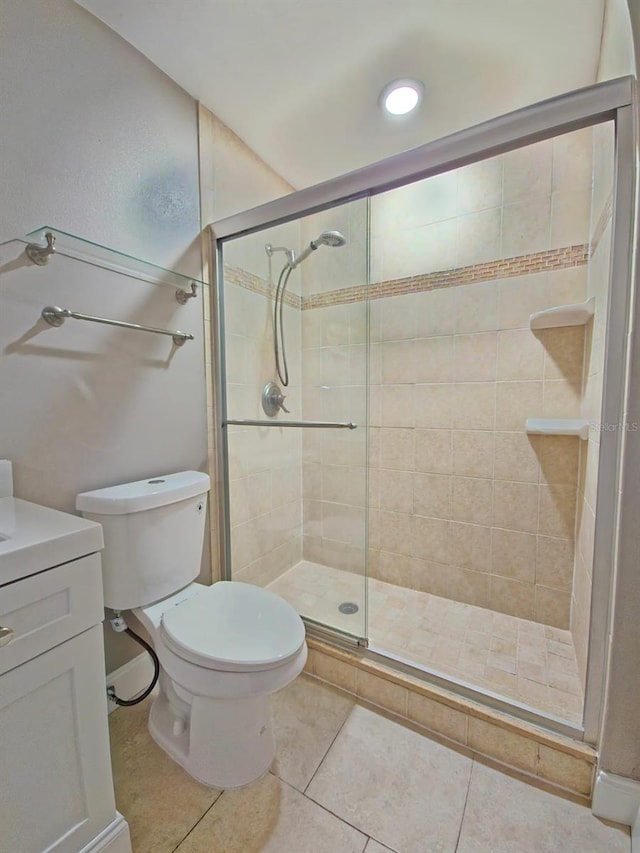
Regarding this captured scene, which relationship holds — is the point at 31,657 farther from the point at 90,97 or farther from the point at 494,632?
the point at 494,632

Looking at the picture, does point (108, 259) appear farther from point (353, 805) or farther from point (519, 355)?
point (353, 805)

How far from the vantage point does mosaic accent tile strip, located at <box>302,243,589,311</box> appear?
5.16ft

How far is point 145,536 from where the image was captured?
1.17m

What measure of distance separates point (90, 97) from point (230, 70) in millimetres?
534

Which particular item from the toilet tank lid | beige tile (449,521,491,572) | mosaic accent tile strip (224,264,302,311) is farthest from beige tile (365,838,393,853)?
mosaic accent tile strip (224,264,302,311)

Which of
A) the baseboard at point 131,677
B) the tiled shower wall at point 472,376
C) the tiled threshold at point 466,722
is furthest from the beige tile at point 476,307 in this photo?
the baseboard at point 131,677

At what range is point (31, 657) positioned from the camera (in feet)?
2.26

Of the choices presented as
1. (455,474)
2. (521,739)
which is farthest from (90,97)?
(521,739)

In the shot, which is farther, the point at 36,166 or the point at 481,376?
the point at 481,376

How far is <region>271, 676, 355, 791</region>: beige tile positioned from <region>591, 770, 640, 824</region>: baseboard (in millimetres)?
734

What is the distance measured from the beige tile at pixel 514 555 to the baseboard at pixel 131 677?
158cm

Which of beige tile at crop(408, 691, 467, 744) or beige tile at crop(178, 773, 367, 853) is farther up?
beige tile at crop(408, 691, 467, 744)

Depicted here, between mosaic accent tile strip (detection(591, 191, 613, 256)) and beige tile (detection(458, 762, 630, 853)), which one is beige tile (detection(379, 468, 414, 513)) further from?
mosaic accent tile strip (detection(591, 191, 613, 256))

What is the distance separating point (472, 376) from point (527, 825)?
1560 mm
